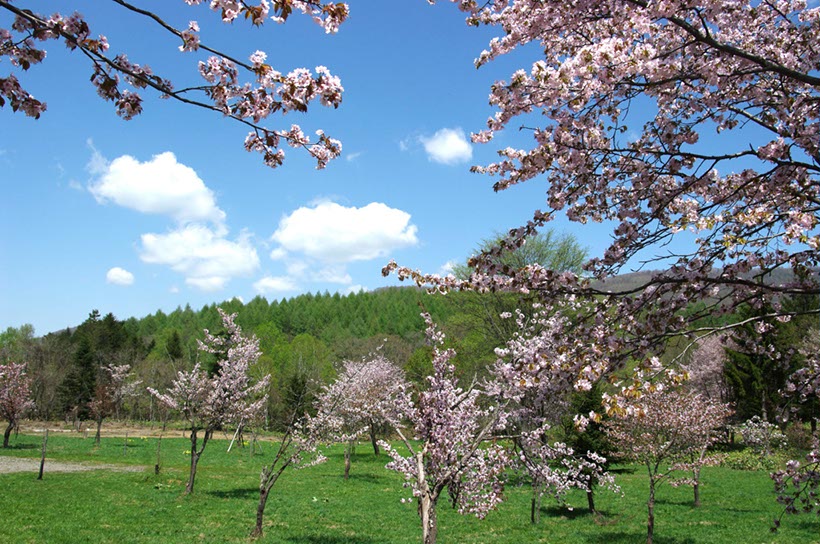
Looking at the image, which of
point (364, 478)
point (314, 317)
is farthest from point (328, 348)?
point (364, 478)

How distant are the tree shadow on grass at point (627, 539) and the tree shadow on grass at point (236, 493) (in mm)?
10444

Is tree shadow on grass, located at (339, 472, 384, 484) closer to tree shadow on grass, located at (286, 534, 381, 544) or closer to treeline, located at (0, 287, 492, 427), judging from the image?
treeline, located at (0, 287, 492, 427)

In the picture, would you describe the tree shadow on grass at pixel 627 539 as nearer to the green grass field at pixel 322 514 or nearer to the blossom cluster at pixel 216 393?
the green grass field at pixel 322 514

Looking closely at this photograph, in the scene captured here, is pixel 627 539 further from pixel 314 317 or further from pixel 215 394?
pixel 314 317

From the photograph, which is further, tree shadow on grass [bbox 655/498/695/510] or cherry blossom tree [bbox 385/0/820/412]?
tree shadow on grass [bbox 655/498/695/510]

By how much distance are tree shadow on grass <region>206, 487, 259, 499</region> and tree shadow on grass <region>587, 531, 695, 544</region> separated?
1044cm

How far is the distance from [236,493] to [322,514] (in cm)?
416

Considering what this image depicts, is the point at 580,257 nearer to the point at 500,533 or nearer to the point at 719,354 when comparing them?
the point at 500,533

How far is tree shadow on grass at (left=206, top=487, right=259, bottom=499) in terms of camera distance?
645 inches

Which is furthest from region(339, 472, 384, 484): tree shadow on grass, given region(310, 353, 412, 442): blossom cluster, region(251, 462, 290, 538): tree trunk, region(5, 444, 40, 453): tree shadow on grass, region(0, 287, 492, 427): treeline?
region(5, 444, 40, 453): tree shadow on grass

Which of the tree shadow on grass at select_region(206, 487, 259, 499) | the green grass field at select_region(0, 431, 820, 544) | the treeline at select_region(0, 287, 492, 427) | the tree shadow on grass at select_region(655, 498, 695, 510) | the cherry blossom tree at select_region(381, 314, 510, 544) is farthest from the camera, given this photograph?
the treeline at select_region(0, 287, 492, 427)

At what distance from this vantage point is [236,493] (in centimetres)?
1706

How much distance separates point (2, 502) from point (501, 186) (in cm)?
1584

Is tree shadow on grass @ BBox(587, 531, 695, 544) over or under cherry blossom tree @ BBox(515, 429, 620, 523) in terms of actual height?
under
